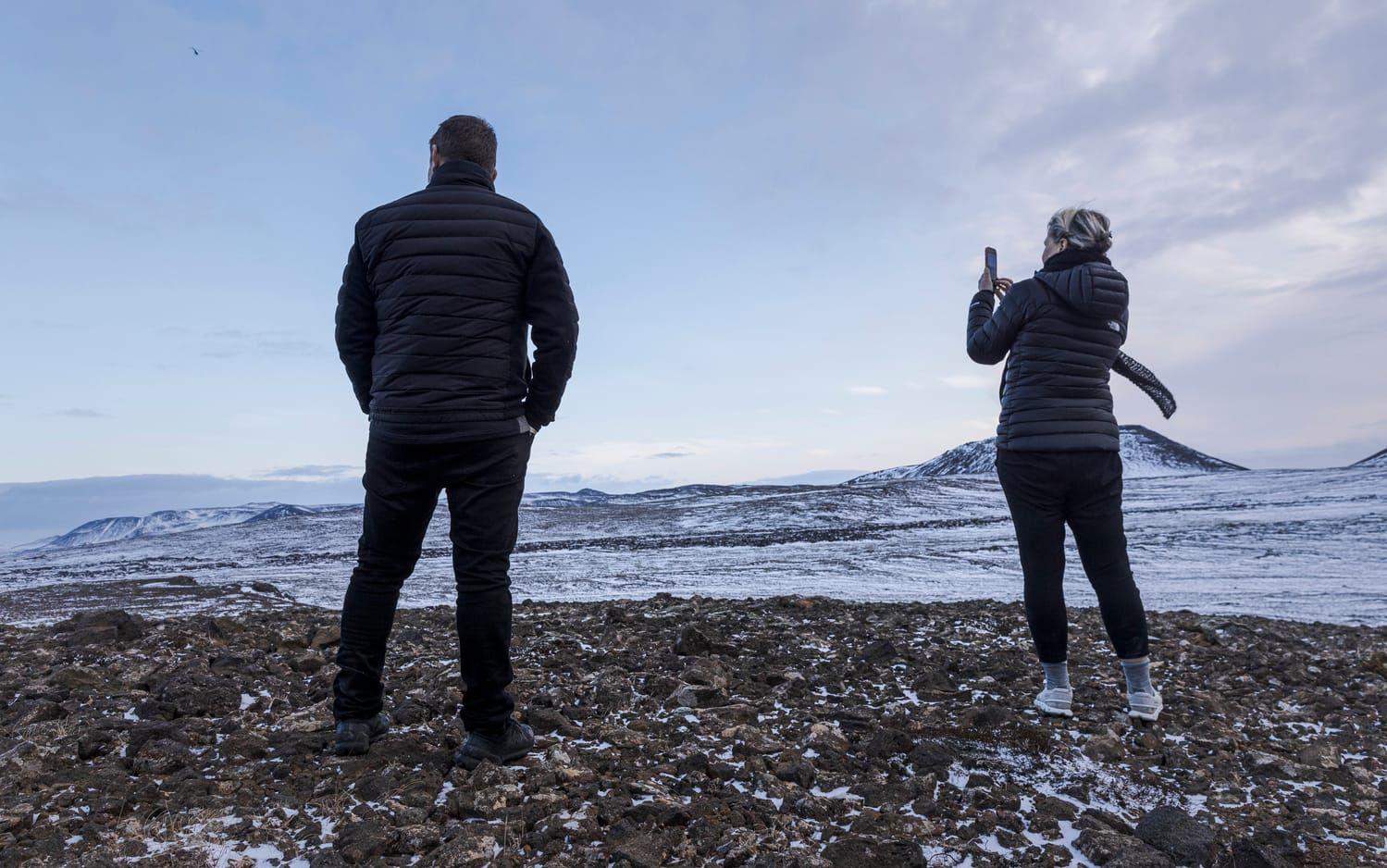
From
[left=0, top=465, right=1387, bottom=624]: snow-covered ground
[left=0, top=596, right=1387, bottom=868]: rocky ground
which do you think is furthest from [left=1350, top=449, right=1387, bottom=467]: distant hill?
[left=0, top=596, right=1387, bottom=868]: rocky ground

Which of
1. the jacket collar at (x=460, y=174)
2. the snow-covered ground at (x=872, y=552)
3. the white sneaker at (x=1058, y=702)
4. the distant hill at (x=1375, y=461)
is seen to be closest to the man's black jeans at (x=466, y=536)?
the jacket collar at (x=460, y=174)

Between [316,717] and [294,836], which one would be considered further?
[316,717]

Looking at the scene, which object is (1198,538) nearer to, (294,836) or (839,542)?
(839,542)

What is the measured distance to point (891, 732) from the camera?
3.55 metres

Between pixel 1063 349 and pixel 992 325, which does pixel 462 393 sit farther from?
pixel 1063 349

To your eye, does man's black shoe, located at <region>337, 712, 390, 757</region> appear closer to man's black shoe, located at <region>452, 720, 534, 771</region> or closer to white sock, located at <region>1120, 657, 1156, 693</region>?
man's black shoe, located at <region>452, 720, 534, 771</region>

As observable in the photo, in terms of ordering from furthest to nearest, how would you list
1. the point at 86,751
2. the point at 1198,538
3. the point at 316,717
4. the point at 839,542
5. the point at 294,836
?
the point at 839,542 → the point at 1198,538 → the point at 316,717 → the point at 86,751 → the point at 294,836

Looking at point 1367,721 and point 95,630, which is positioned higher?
point 95,630

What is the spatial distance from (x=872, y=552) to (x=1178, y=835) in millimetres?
Result: 15855

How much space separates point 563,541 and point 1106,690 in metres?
21.2

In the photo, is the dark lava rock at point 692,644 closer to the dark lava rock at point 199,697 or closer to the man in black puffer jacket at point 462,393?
the man in black puffer jacket at point 462,393

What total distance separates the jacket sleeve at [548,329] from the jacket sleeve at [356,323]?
69 centimetres

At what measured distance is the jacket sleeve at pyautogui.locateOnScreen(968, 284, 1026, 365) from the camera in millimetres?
4062

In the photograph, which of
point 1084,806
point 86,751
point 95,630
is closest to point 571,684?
point 86,751
